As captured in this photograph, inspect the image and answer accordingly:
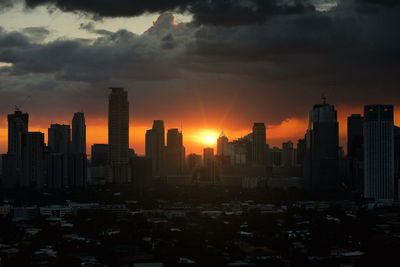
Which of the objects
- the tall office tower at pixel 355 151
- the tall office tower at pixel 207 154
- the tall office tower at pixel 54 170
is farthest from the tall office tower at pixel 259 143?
the tall office tower at pixel 54 170

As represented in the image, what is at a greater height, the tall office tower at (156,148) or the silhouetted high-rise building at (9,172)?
the tall office tower at (156,148)

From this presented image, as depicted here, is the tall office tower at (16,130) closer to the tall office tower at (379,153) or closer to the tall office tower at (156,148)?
the tall office tower at (156,148)

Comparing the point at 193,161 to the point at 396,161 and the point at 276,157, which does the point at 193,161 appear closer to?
the point at 276,157

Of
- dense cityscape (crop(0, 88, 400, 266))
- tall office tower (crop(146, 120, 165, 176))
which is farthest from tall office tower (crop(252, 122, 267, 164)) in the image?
tall office tower (crop(146, 120, 165, 176))

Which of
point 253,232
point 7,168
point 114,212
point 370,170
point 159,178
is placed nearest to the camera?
point 253,232

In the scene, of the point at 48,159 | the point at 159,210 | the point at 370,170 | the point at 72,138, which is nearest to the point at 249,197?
the point at 370,170

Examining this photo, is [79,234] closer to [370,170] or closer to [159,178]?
[370,170]

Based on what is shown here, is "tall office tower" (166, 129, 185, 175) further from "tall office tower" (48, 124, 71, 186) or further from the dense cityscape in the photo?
"tall office tower" (48, 124, 71, 186)

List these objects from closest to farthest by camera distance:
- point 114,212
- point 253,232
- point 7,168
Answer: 1. point 253,232
2. point 114,212
3. point 7,168
